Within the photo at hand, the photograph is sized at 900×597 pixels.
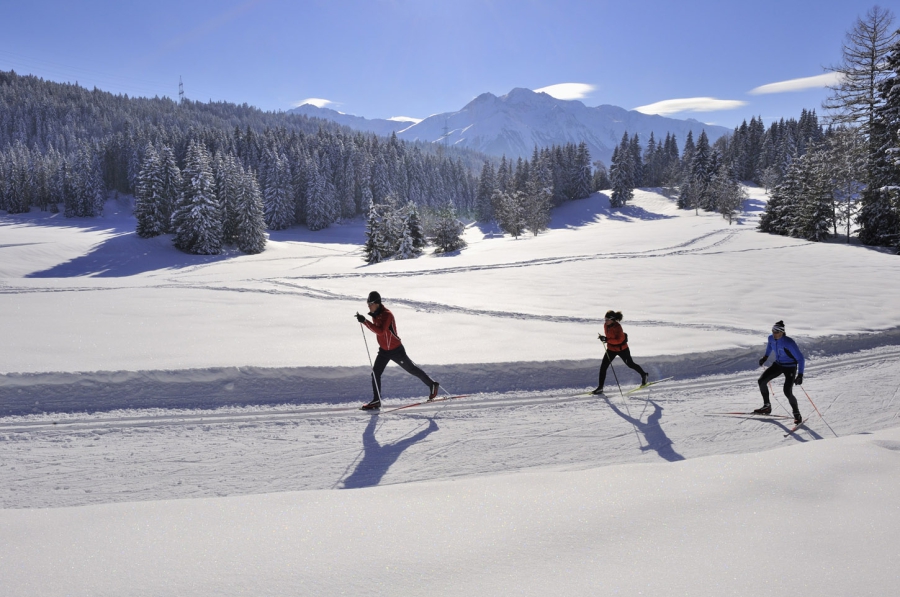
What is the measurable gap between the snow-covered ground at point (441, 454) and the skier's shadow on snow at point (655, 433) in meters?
0.04

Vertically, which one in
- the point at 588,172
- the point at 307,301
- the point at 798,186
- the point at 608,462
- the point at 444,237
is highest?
the point at 588,172

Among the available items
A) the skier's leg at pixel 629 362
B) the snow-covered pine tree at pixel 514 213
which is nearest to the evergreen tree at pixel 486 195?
the snow-covered pine tree at pixel 514 213

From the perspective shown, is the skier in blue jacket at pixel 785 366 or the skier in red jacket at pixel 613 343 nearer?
the skier in blue jacket at pixel 785 366

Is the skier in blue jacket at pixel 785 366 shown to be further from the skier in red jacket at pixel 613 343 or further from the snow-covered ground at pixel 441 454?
the skier in red jacket at pixel 613 343

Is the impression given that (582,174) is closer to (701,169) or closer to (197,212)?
(701,169)

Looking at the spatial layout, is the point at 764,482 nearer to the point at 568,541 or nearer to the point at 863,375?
the point at 568,541

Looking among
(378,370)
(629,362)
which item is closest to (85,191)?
(378,370)

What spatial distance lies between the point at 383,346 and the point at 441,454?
231 centimetres

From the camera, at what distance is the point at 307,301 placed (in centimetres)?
1602

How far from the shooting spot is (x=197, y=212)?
157 feet

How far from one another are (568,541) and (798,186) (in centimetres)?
4236

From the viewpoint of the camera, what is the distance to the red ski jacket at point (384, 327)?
7691 millimetres

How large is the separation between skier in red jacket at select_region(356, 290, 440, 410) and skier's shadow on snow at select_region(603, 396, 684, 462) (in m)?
3.25

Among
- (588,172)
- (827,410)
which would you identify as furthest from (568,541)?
(588,172)
